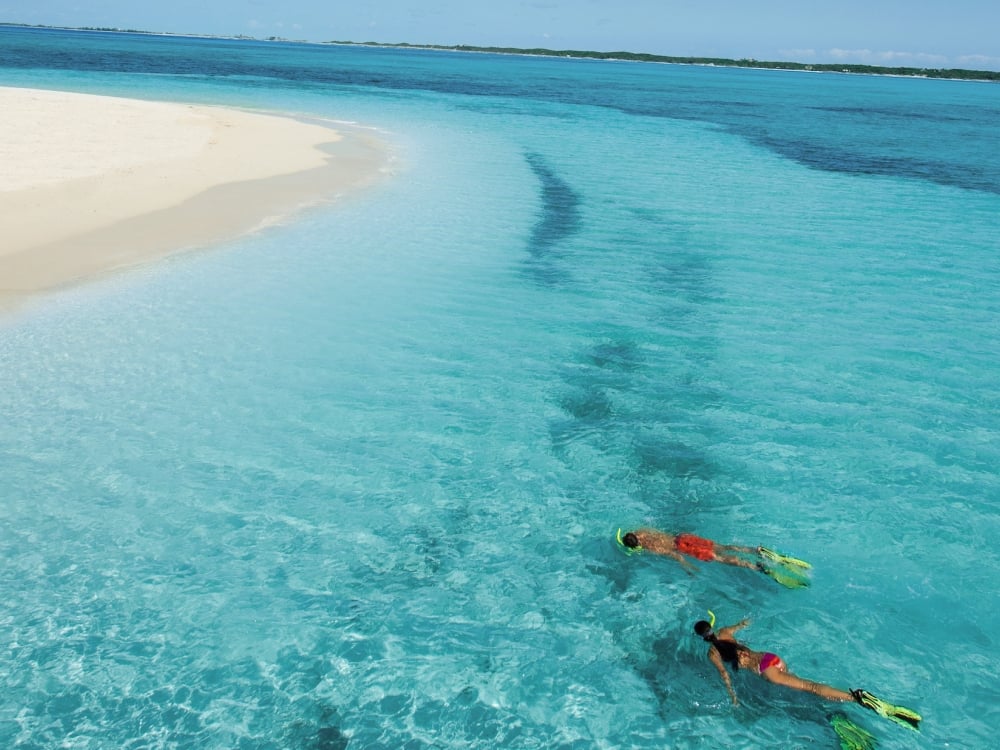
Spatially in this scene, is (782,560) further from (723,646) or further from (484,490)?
(484,490)

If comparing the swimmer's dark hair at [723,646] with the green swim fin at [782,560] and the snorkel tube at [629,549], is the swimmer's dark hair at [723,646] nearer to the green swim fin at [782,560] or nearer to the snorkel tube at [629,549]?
the snorkel tube at [629,549]

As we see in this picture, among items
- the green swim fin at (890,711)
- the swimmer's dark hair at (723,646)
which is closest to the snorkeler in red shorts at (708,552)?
the swimmer's dark hair at (723,646)

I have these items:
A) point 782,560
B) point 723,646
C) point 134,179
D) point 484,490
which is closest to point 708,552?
point 782,560

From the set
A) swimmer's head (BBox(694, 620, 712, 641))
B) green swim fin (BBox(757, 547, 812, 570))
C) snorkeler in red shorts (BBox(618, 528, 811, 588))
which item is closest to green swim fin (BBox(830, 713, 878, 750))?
swimmer's head (BBox(694, 620, 712, 641))

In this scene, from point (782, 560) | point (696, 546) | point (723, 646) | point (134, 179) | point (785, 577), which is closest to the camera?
point (723, 646)

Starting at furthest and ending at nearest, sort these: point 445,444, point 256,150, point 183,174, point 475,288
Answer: point 256,150, point 183,174, point 475,288, point 445,444

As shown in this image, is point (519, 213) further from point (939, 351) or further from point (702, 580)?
point (702, 580)

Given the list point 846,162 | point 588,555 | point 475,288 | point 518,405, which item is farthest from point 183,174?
point 846,162
